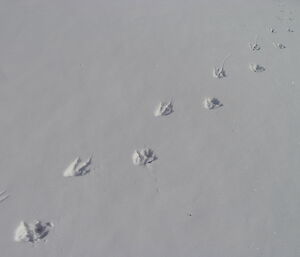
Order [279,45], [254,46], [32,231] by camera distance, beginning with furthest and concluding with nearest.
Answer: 1. [279,45]
2. [254,46]
3. [32,231]

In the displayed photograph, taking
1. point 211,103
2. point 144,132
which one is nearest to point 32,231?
point 144,132

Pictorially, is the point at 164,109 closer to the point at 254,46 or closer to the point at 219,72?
the point at 219,72

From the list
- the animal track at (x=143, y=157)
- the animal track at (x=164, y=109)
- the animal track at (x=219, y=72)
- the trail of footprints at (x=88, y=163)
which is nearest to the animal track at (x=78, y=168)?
the trail of footprints at (x=88, y=163)

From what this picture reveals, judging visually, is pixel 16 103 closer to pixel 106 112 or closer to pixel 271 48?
pixel 106 112

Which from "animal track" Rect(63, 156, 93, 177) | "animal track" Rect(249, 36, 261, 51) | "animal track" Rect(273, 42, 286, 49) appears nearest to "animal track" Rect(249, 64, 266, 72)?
"animal track" Rect(249, 36, 261, 51)

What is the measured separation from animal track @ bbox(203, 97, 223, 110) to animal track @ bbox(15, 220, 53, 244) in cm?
172

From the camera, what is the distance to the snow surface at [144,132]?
254 cm

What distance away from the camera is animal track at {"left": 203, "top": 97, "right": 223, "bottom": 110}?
3365 mm

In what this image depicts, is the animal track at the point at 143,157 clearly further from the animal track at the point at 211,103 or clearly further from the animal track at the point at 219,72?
the animal track at the point at 219,72

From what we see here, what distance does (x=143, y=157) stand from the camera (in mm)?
2910

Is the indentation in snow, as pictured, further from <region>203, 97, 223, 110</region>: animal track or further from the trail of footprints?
<region>203, 97, 223, 110</region>: animal track

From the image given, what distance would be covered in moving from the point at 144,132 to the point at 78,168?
0.64 meters

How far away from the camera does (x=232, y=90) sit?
11.7 feet

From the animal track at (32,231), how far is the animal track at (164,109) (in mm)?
1314
